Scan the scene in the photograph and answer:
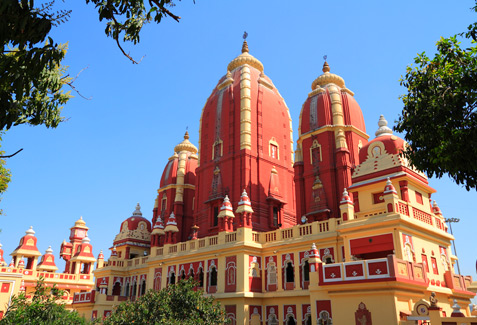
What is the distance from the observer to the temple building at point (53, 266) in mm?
36000

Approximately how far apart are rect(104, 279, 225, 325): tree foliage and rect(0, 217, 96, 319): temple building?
74.5ft

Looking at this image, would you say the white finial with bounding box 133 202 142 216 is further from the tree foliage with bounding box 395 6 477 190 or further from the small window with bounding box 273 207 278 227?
the tree foliage with bounding box 395 6 477 190

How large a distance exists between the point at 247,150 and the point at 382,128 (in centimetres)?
997

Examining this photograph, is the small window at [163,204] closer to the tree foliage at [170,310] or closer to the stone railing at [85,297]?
the stone railing at [85,297]

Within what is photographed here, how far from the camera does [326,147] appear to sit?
1039 inches

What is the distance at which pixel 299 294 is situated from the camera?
20.3 meters

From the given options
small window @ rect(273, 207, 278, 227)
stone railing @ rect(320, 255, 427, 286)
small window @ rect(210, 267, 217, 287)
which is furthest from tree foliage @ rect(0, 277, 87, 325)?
small window @ rect(273, 207, 278, 227)

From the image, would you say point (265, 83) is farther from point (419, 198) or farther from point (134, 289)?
point (134, 289)

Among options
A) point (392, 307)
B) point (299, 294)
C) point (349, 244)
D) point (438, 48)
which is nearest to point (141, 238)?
point (299, 294)

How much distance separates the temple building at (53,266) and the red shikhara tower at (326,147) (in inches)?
939

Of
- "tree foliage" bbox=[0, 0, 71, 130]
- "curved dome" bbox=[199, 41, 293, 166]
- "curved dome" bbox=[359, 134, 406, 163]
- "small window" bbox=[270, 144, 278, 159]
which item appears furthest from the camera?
"small window" bbox=[270, 144, 278, 159]

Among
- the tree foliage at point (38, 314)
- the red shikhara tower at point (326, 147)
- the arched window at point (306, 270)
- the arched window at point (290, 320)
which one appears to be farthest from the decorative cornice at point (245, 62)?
the tree foliage at point (38, 314)

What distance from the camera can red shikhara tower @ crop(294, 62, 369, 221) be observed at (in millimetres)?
24922

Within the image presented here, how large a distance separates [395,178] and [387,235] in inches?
127
